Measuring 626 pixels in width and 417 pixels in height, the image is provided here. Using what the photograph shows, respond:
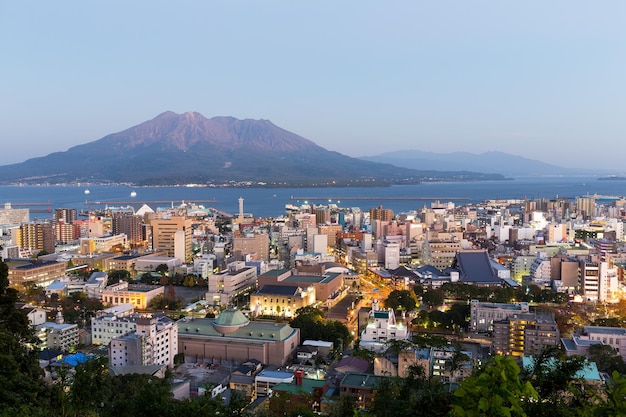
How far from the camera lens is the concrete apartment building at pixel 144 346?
7.11 metres

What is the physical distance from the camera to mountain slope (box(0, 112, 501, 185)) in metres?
58.9

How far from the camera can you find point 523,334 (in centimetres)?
788

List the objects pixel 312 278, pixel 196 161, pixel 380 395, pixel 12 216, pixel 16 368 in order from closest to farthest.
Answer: pixel 16 368, pixel 380 395, pixel 312 278, pixel 12 216, pixel 196 161

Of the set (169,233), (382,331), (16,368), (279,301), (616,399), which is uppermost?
(616,399)

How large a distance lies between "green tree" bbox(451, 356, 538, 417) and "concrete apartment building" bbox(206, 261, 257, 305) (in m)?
10.1

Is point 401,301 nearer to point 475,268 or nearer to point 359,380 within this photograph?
point 475,268

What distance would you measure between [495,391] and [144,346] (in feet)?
21.3

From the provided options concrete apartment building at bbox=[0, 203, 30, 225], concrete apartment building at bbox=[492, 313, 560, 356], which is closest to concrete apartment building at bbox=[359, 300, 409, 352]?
concrete apartment building at bbox=[492, 313, 560, 356]

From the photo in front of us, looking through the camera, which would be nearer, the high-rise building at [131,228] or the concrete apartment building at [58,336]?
the concrete apartment building at [58,336]

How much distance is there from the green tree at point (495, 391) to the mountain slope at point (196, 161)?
2023 inches

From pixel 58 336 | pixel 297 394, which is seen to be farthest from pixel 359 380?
pixel 58 336

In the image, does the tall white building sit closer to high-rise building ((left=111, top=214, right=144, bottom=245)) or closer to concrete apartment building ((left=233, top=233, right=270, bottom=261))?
concrete apartment building ((left=233, top=233, right=270, bottom=261))

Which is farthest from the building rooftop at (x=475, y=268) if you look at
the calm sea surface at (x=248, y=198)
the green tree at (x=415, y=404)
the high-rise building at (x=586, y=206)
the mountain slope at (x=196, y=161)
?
the mountain slope at (x=196, y=161)

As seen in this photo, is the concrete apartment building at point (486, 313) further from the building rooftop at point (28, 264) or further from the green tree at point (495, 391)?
the building rooftop at point (28, 264)
